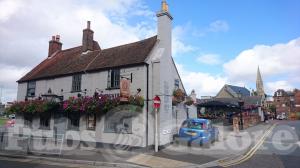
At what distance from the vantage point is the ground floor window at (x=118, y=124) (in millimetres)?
15156

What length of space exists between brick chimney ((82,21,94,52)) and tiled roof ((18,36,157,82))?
0.58 metres

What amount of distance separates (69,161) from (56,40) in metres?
18.9

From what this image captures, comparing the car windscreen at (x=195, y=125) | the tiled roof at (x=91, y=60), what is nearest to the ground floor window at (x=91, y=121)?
the tiled roof at (x=91, y=60)

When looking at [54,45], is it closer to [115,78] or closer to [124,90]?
[115,78]

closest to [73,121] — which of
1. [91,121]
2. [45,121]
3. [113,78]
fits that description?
[91,121]

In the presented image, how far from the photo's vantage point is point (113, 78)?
54.2 feet

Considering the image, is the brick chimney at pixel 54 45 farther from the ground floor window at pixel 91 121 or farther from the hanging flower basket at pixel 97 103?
the ground floor window at pixel 91 121

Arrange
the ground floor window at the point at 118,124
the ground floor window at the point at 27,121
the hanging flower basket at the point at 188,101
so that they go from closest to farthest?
the ground floor window at the point at 118,124 → the hanging flower basket at the point at 188,101 → the ground floor window at the point at 27,121

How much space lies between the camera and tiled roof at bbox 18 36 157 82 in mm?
16609

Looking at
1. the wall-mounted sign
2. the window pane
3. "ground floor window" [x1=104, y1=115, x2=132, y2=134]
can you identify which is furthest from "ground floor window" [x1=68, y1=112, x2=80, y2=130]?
the wall-mounted sign

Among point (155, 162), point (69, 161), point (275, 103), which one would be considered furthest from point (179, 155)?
point (275, 103)

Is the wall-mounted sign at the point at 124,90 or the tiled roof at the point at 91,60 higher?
the tiled roof at the point at 91,60

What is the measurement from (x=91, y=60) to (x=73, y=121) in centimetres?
488

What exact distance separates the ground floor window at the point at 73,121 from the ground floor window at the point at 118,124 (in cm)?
283
